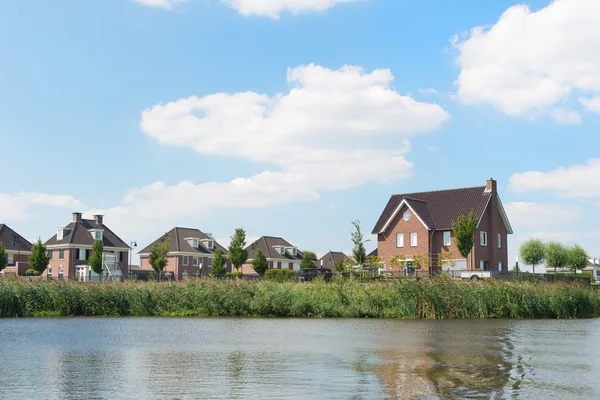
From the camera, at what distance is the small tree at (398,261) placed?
206 feet

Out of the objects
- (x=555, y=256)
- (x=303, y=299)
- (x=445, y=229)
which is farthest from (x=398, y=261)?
(x=555, y=256)

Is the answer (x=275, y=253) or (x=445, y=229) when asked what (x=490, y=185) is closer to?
(x=445, y=229)

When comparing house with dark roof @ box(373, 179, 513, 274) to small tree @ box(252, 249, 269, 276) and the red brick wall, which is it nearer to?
the red brick wall

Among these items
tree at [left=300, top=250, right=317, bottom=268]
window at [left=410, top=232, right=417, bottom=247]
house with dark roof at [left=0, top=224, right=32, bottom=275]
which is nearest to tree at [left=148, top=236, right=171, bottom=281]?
house with dark roof at [left=0, top=224, right=32, bottom=275]

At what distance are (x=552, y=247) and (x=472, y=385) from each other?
3709 inches

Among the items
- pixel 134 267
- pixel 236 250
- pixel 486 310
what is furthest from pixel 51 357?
pixel 134 267

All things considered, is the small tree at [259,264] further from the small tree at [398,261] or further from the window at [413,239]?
the window at [413,239]

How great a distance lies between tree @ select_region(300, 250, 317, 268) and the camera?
97.2 meters

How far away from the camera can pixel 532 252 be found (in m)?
100

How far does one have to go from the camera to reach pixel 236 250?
263 feet

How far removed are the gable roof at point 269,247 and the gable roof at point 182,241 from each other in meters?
5.31

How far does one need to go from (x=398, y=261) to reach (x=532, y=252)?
4470 centimetres

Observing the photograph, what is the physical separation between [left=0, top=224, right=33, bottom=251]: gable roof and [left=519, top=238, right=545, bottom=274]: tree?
72.3 metres

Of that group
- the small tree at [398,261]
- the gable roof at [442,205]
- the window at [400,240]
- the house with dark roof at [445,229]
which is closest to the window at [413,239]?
the house with dark roof at [445,229]
